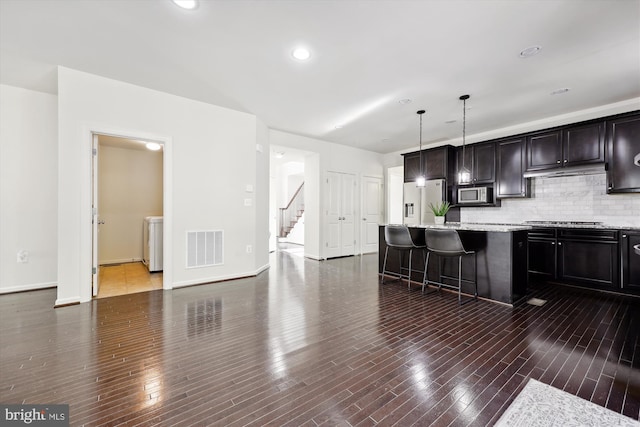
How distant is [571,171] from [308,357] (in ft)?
16.7

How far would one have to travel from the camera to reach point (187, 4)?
2203 millimetres

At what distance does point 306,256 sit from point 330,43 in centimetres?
501

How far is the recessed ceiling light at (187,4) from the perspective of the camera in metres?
2.17

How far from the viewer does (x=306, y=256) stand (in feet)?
22.3

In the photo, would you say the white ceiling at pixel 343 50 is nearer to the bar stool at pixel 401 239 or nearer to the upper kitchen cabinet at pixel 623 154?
the upper kitchen cabinet at pixel 623 154

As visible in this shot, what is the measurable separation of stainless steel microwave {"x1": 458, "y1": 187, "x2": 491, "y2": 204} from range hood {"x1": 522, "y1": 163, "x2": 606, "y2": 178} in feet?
2.40

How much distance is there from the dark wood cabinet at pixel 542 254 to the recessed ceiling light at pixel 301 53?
15.2ft

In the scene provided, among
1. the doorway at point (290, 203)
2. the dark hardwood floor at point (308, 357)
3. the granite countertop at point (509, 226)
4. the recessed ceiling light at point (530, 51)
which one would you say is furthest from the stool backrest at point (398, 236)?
the doorway at point (290, 203)

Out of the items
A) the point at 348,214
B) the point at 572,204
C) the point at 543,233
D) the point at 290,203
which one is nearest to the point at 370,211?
the point at 348,214

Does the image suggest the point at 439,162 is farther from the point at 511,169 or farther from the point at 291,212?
the point at 291,212

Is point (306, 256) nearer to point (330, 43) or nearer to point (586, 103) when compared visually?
point (330, 43)

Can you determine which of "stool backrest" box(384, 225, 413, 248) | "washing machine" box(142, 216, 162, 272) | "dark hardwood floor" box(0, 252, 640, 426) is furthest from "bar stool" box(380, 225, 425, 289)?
"washing machine" box(142, 216, 162, 272)

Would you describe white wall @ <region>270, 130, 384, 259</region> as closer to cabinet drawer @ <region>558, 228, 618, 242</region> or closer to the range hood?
the range hood

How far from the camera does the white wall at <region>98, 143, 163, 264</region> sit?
18.3ft
